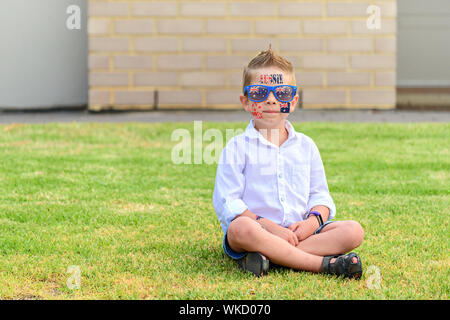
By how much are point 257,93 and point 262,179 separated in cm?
44

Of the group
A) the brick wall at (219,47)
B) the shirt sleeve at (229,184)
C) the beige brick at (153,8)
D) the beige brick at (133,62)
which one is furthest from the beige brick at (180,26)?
the shirt sleeve at (229,184)

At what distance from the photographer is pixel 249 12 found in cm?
940

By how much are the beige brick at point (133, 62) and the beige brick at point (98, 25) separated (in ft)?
1.37

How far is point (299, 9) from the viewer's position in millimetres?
9414

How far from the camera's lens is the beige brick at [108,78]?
31.1ft

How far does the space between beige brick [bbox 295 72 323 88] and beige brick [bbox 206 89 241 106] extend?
87cm

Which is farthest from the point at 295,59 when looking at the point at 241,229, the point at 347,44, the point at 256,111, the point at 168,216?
the point at 241,229

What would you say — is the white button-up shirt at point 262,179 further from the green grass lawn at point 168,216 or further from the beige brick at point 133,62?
the beige brick at point 133,62

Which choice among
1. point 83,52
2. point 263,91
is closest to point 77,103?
point 83,52

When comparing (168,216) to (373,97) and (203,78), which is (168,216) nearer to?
(203,78)

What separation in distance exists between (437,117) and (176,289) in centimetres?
700

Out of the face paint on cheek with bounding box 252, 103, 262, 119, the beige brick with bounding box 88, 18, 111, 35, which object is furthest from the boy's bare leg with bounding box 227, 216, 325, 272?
the beige brick with bounding box 88, 18, 111, 35

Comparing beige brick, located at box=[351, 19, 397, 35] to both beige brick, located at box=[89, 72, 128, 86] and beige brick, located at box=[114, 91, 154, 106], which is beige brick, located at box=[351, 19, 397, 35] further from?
beige brick, located at box=[89, 72, 128, 86]

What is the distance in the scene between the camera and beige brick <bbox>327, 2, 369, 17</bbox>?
940 centimetres
